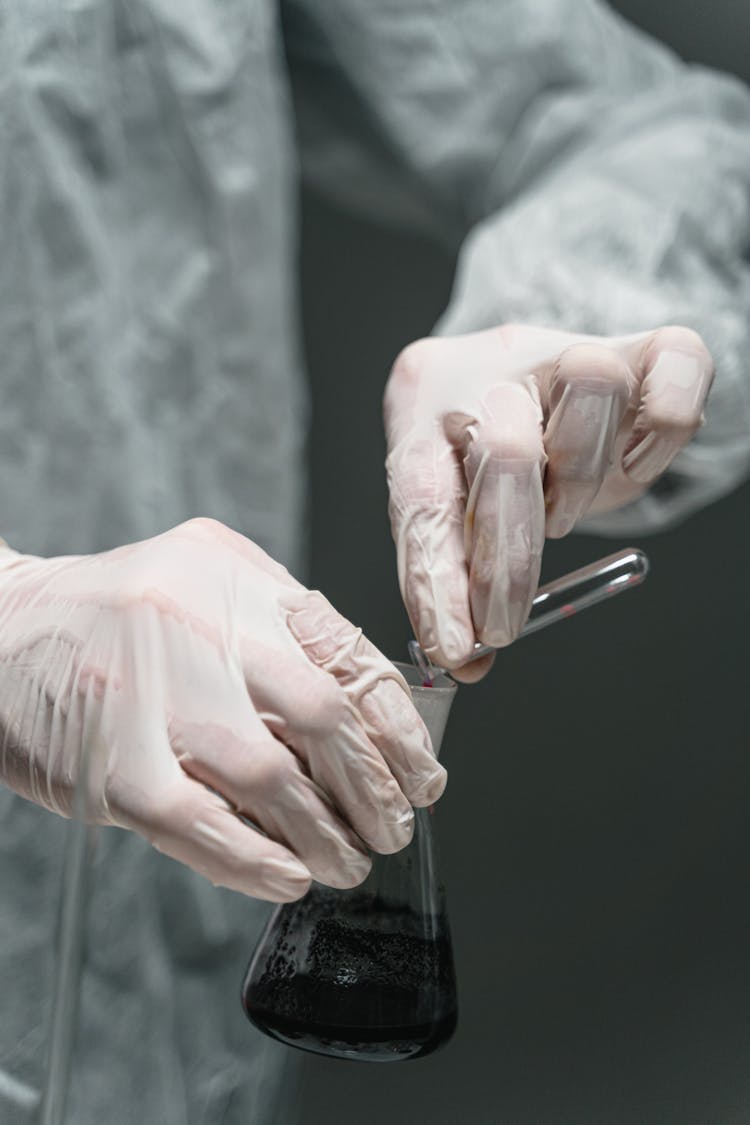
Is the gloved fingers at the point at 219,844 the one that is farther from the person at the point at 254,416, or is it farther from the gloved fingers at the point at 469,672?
the gloved fingers at the point at 469,672

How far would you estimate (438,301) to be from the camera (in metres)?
1.56

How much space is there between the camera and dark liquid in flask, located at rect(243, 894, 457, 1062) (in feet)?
1.74

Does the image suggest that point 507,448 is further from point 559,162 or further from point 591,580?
point 559,162

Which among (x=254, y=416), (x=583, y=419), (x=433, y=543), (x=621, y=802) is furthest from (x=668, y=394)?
(x=621, y=802)

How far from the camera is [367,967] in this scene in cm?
54

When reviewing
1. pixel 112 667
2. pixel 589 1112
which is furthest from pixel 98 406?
pixel 589 1112

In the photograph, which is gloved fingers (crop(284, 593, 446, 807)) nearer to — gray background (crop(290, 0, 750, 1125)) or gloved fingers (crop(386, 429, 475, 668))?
gloved fingers (crop(386, 429, 475, 668))

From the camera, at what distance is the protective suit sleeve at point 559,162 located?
100cm

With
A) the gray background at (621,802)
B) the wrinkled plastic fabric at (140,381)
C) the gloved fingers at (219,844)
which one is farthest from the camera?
the gray background at (621,802)

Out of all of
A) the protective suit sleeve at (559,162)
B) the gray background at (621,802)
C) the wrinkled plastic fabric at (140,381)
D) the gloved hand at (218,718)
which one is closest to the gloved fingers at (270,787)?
the gloved hand at (218,718)

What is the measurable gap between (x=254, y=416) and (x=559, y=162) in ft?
1.43

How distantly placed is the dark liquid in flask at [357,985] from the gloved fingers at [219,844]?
0.20 ft

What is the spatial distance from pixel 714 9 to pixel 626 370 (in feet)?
3.07

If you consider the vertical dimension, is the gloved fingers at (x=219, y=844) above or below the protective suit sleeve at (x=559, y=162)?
below
